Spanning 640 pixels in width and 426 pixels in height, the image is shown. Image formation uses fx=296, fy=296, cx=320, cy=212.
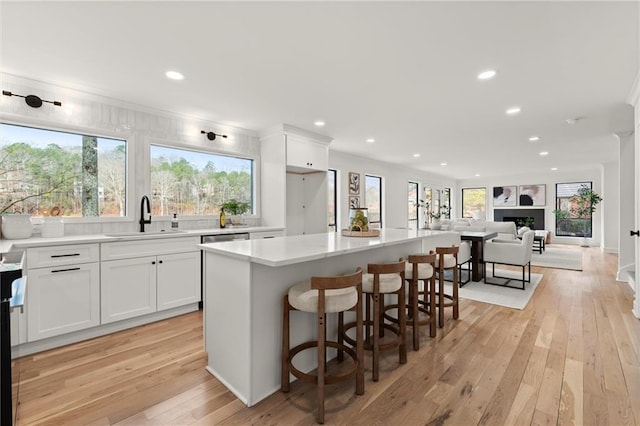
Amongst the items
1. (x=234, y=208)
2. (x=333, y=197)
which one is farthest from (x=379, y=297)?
(x=333, y=197)

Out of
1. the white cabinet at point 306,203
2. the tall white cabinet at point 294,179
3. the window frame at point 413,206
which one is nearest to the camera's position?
the tall white cabinet at point 294,179

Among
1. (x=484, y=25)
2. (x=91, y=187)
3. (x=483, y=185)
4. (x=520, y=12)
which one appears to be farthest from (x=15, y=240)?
(x=483, y=185)

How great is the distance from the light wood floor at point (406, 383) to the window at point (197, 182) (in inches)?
63.8

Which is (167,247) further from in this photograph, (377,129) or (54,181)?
(377,129)

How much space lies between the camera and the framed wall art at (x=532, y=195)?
415 inches

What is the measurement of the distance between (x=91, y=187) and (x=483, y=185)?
12.6 metres

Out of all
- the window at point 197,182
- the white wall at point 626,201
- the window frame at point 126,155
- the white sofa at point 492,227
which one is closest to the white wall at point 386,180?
the white sofa at point 492,227

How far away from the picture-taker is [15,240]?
263 centimetres

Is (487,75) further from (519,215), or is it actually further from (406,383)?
(519,215)

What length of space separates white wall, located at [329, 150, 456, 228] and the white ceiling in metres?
2.39

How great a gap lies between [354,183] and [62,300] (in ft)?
18.1

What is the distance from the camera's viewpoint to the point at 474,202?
12211mm

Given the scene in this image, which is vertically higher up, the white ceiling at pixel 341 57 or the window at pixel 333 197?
the white ceiling at pixel 341 57

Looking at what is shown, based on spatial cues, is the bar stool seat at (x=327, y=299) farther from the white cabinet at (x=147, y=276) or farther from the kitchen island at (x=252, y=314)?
the white cabinet at (x=147, y=276)
